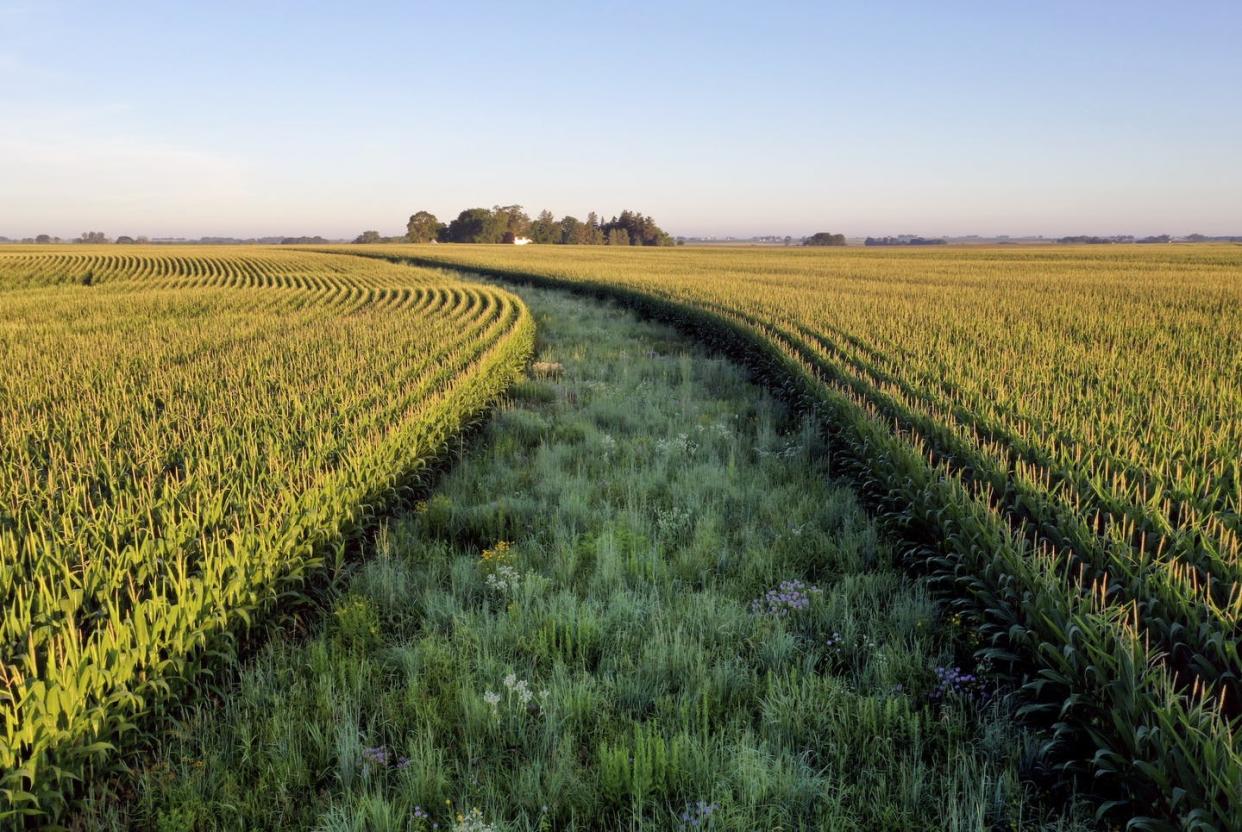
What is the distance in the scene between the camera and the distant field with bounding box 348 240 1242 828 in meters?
3.03

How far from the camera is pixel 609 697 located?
409 centimetres

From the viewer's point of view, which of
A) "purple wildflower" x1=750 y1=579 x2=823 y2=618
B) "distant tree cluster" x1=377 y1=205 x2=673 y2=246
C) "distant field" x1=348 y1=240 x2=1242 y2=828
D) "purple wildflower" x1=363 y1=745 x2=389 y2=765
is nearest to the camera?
"distant field" x1=348 y1=240 x2=1242 y2=828

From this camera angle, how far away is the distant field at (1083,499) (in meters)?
3.03

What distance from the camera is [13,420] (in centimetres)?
747

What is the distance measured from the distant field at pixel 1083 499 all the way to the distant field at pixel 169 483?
13.9 feet

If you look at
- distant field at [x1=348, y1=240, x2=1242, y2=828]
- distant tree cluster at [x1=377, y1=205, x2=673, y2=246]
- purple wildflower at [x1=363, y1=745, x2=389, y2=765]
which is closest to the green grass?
purple wildflower at [x1=363, y1=745, x2=389, y2=765]

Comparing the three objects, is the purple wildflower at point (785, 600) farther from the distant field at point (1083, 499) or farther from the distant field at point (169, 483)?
the distant field at point (169, 483)

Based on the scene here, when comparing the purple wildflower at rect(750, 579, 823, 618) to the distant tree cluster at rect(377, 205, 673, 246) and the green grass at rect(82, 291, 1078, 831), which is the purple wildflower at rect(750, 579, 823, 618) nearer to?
the green grass at rect(82, 291, 1078, 831)

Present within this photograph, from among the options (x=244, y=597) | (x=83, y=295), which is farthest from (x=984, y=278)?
(x=83, y=295)

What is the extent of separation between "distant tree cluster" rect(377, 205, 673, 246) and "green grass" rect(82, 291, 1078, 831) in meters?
136

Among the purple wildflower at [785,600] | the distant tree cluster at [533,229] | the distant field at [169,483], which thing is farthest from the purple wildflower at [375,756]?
the distant tree cluster at [533,229]

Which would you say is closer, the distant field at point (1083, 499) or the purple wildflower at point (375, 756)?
the distant field at point (1083, 499)

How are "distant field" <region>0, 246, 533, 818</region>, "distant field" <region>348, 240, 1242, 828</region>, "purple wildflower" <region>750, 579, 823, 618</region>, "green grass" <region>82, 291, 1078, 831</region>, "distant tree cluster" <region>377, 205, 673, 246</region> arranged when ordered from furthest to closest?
"distant tree cluster" <region>377, 205, 673, 246</region>
"purple wildflower" <region>750, 579, 823, 618</region>
"green grass" <region>82, 291, 1078, 831</region>
"distant field" <region>0, 246, 533, 818</region>
"distant field" <region>348, 240, 1242, 828</region>

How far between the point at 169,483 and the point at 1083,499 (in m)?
6.75
